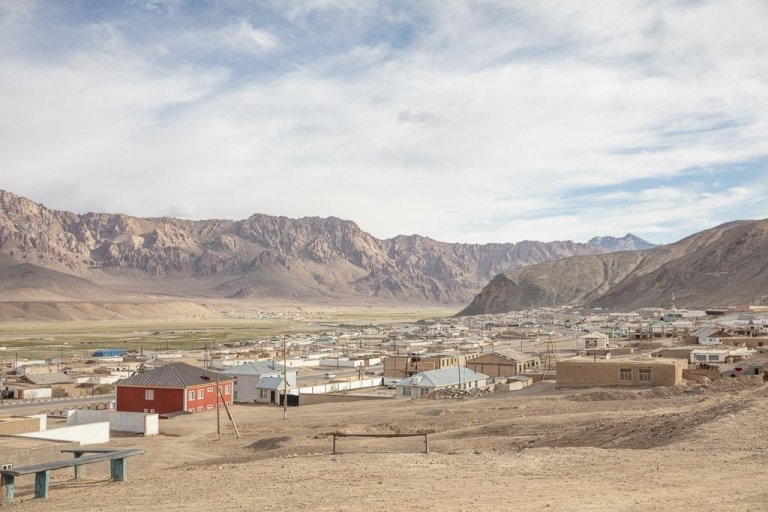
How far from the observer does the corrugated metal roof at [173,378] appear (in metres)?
53.8

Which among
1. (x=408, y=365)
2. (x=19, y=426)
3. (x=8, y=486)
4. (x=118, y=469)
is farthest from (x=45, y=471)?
(x=408, y=365)

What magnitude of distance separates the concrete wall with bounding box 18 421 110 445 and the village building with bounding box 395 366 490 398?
2398cm

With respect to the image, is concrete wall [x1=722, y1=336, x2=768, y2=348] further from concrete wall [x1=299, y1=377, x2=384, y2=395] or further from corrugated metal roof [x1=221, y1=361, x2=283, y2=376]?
corrugated metal roof [x1=221, y1=361, x2=283, y2=376]

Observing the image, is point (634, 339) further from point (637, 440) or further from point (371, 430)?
point (637, 440)

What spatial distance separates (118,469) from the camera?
77.1 ft

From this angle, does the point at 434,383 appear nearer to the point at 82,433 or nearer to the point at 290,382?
the point at 290,382

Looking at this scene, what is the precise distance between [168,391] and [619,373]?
2968 cm

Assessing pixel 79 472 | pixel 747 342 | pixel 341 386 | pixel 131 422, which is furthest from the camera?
pixel 747 342

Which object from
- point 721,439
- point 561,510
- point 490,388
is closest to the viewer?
point 561,510

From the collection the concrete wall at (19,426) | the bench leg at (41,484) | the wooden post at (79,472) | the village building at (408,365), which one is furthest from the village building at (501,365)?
the bench leg at (41,484)

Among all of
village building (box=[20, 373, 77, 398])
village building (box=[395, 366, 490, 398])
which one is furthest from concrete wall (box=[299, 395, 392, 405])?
village building (box=[20, 373, 77, 398])

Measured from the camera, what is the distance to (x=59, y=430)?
37750mm

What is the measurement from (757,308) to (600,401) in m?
111

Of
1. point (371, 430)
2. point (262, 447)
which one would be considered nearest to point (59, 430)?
point (262, 447)
